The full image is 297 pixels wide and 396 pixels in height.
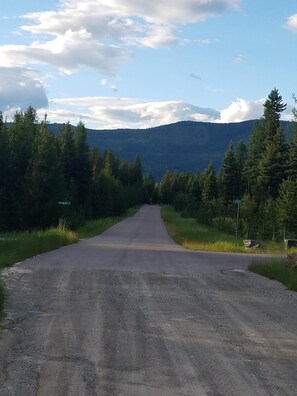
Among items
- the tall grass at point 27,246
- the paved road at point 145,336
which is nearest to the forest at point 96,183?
the tall grass at point 27,246

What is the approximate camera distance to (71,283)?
1509 centimetres

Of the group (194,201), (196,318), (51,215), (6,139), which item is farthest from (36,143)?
(194,201)

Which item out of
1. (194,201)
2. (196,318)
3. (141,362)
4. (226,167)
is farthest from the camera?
(194,201)

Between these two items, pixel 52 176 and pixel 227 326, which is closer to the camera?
pixel 227 326

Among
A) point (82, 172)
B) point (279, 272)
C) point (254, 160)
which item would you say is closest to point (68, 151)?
point (82, 172)

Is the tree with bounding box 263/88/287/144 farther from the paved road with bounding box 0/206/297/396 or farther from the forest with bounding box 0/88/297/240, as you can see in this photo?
the paved road with bounding box 0/206/297/396

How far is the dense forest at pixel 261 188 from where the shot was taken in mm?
49656

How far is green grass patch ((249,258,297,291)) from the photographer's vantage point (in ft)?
54.1

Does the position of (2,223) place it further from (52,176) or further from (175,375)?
(175,375)

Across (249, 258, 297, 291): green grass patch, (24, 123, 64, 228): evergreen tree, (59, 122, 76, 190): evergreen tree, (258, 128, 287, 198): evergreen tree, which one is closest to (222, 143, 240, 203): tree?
(258, 128, 287, 198): evergreen tree

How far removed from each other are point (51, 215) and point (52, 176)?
9.24ft

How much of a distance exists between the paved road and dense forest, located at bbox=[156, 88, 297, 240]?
19.8m

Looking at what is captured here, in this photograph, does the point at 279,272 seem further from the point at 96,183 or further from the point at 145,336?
the point at 96,183

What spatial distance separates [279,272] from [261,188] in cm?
5588
